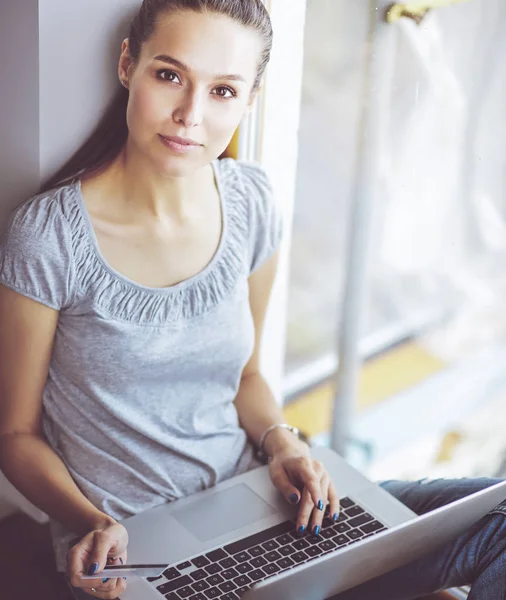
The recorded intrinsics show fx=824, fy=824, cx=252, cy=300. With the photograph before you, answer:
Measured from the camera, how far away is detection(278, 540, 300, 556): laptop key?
1004 mm

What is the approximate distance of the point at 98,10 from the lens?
904mm

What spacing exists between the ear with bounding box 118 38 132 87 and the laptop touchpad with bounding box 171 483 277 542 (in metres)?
0.53

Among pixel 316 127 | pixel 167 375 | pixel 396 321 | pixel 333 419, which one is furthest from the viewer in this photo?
pixel 396 321

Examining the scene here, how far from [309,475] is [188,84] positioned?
A: 0.50 meters

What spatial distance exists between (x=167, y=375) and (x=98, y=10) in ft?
1.44

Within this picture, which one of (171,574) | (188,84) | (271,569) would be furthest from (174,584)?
(188,84)

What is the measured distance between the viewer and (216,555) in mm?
983

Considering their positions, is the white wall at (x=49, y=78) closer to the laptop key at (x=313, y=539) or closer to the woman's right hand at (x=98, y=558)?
the woman's right hand at (x=98, y=558)

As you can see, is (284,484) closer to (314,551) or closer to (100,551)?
(314,551)

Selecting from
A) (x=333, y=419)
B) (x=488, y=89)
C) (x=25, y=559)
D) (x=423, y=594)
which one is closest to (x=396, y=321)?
(x=333, y=419)

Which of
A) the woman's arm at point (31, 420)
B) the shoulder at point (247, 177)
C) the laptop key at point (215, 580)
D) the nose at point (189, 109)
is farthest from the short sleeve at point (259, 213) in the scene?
the laptop key at point (215, 580)

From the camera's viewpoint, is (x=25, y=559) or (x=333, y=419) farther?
(x=333, y=419)

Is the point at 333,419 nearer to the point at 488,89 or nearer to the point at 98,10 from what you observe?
the point at 488,89

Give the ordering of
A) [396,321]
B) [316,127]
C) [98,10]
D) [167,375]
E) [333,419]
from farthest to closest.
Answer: [396,321]
[333,419]
[316,127]
[167,375]
[98,10]
